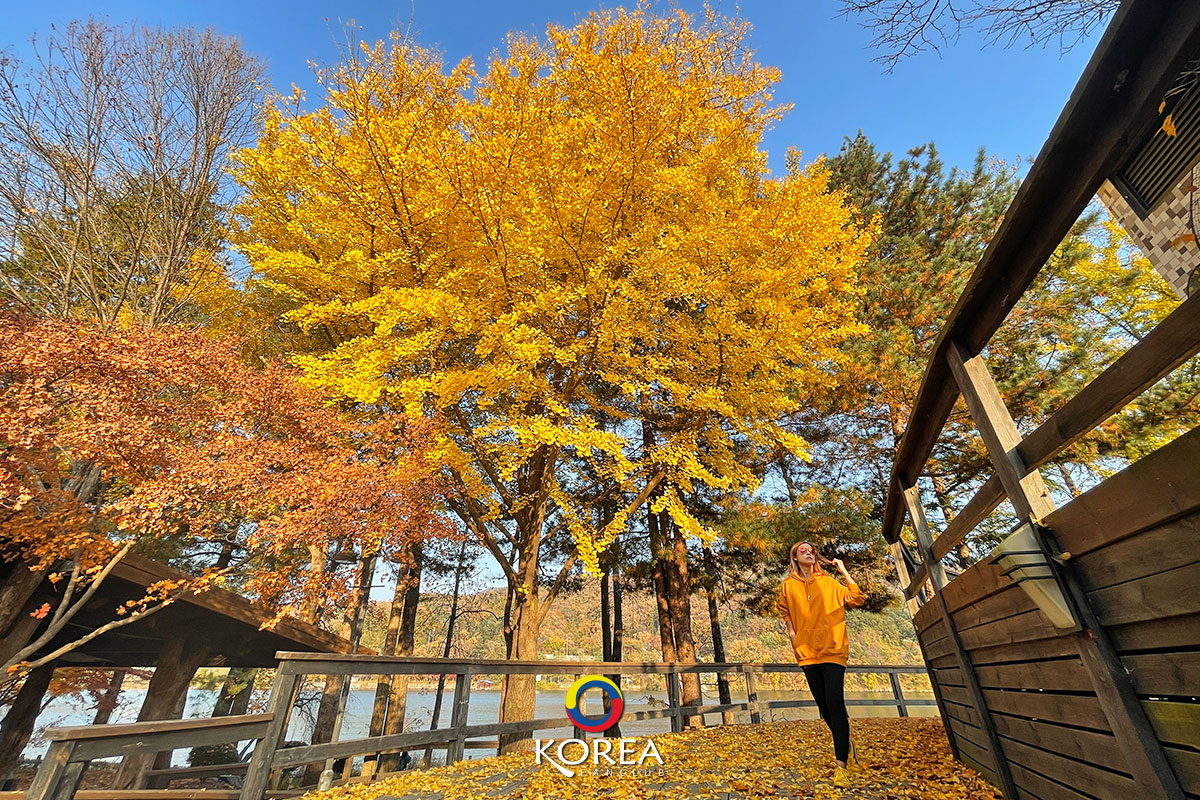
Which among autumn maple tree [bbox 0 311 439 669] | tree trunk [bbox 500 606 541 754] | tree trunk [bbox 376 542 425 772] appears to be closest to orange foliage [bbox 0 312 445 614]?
autumn maple tree [bbox 0 311 439 669]

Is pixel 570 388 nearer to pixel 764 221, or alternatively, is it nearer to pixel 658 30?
pixel 764 221

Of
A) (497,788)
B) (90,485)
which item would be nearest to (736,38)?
(497,788)

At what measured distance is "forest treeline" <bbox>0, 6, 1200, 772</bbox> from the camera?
6.05 meters

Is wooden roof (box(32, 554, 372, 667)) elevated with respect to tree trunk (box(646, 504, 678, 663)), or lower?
lower

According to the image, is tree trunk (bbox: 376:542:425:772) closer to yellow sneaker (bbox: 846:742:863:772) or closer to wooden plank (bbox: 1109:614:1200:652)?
yellow sneaker (bbox: 846:742:863:772)

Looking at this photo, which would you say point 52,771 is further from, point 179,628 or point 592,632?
point 592,632

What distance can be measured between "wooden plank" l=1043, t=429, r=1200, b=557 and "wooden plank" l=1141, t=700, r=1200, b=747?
0.40 metres

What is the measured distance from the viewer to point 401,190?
7027mm

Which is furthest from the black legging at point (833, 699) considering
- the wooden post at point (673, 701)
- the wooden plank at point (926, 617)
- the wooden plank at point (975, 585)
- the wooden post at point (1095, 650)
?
the wooden post at point (673, 701)

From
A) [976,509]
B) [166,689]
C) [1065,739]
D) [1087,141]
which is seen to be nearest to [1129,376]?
[1087,141]

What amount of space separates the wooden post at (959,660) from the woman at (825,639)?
1.58ft

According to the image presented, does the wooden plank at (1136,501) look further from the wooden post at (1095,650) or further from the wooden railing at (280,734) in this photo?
the wooden railing at (280,734)

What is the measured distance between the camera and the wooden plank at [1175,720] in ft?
4.02

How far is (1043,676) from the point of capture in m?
1.96
